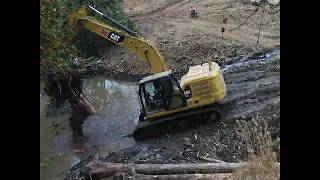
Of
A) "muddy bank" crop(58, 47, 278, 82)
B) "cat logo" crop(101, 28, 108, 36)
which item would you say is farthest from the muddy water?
"cat logo" crop(101, 28, 108, 36)

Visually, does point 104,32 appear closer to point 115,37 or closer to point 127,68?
point 115,37

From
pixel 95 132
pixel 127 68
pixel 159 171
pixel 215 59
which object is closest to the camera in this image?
pixel 159 171

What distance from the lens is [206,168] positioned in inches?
215

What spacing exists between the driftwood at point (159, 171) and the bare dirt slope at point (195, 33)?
7.18 meters

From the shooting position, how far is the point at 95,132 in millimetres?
9203

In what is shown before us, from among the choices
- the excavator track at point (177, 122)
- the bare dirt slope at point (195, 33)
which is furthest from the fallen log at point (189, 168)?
the bare dirt slope at point (195, 33)

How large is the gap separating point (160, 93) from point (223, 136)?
1.42m

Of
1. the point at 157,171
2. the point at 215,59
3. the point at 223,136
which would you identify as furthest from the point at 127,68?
the point at 157,171

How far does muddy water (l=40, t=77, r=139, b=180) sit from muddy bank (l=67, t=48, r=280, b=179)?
54 cm

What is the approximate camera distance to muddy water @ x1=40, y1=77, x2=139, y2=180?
8.19m

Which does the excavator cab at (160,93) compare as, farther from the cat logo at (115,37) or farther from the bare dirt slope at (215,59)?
the cat logo at (115,37)
